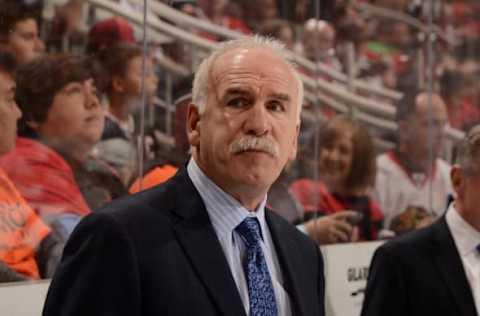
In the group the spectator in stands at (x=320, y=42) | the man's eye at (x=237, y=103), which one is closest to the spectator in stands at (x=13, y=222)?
the man's eye at (x=237, y=103)

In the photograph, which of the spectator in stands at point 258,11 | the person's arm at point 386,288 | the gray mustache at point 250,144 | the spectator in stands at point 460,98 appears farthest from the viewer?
the spectator in stands at point 460,98

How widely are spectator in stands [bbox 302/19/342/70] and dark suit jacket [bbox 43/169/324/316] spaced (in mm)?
2402

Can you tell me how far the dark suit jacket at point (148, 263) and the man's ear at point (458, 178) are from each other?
1.13 metres

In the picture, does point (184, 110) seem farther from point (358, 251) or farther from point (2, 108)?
point (358, 251)

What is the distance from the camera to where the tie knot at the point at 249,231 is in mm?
1836

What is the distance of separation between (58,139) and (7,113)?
229 mm

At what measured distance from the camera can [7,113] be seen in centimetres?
273

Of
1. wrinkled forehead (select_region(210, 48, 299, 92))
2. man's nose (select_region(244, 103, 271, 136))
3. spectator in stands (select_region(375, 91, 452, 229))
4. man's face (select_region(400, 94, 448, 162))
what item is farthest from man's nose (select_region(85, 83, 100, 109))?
man's face (select_region(400, 94, 448, 162))

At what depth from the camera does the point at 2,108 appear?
272cm

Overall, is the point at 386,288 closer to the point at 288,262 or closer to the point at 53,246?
the point at 288,262

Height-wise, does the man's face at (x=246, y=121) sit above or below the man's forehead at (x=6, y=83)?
below

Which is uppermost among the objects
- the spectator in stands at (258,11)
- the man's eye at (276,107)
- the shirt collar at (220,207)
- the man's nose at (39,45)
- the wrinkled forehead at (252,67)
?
the spectator in stands at (258,11)

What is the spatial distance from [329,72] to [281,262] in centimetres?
247

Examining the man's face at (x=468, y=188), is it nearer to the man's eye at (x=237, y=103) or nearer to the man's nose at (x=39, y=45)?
the man's eye at (x=237, y=103)
